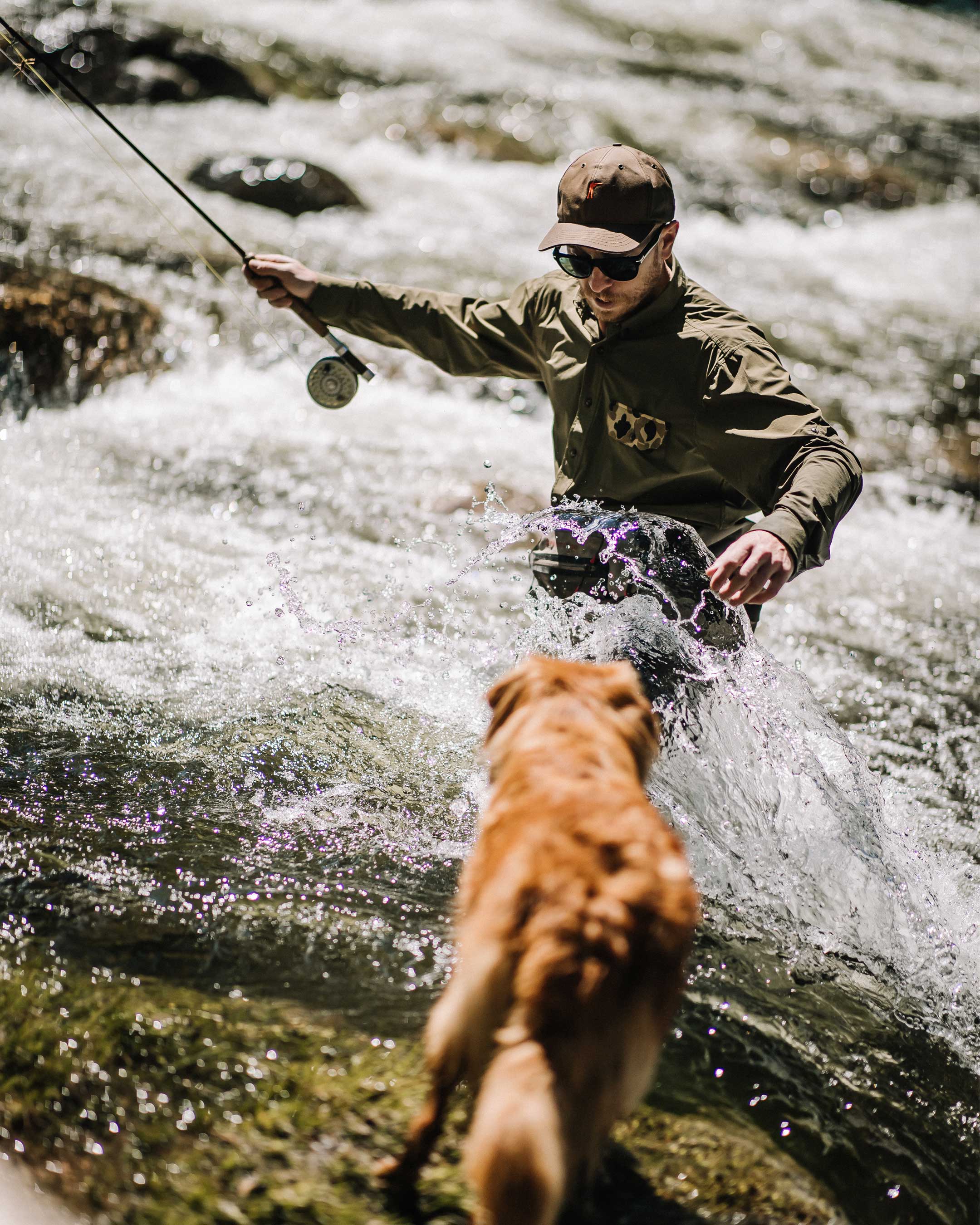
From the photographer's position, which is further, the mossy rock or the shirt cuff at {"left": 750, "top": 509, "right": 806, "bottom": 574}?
the shirt cuff at {"left": 750, "top": 509, "right": 806, "bottom": 574}

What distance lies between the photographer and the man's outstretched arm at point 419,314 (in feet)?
14.5

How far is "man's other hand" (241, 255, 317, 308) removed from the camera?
448 cm

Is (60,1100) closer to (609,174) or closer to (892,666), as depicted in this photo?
(609,174)

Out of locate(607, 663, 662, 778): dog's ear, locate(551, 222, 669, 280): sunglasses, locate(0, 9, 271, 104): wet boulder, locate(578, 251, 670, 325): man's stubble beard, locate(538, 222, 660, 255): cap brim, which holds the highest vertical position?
locate(538, 222, 660, 255): cap brim

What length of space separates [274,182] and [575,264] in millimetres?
9411

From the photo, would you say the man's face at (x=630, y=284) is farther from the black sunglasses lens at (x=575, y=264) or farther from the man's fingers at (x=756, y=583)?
the man's fingers at (x=756, y=583)

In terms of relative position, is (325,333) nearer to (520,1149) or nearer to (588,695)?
(588,695)

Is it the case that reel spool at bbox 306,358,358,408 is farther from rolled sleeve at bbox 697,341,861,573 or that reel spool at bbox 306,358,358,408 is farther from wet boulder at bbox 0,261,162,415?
wet boulder at bbox 0,261,162,415

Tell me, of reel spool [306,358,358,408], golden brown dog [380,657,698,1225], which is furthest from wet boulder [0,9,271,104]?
golden brown dog [380,657,698,1225]

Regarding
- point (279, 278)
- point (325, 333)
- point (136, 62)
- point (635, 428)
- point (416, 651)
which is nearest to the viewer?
point (635, 428)

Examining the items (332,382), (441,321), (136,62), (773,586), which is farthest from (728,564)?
(136,62)

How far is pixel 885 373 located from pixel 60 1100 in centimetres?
1045

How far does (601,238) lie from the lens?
3.51m

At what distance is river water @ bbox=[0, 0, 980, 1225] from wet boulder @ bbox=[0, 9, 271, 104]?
0.45m
